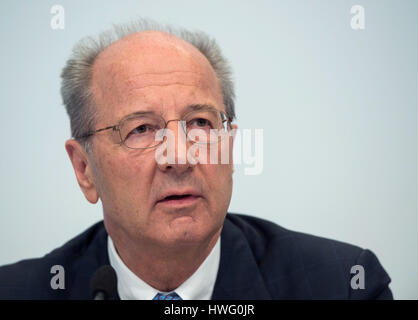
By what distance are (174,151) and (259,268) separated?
70cm

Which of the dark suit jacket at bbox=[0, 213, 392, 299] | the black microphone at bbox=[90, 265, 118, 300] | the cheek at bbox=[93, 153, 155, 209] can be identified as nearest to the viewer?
the black microphone at bbox=[90, 265, 118, 300]

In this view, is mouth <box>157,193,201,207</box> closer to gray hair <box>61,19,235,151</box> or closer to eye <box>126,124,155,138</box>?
eye <box>126,124,155,138</box>

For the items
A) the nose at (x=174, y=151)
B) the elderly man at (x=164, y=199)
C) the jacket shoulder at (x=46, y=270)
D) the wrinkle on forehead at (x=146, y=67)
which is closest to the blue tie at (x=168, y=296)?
the elderly man at (x=164, y=199)

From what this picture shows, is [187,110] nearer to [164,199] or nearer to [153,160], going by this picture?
[153,160]

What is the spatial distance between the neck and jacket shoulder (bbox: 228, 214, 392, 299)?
0.29 m

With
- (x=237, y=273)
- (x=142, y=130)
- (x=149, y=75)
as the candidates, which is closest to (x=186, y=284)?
(x=237, y=273)

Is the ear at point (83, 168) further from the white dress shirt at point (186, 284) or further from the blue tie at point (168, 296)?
the blue tie at point (168, 296)

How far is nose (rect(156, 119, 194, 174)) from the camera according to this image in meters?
1.44

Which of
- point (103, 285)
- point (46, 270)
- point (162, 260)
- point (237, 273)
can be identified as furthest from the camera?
point (46, 270)

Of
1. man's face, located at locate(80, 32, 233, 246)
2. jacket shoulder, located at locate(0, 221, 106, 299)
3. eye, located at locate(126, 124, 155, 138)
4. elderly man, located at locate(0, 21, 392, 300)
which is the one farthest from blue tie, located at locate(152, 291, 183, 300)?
eye, located at locate(126, 124, 155, 138)

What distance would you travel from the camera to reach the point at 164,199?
4.82ft

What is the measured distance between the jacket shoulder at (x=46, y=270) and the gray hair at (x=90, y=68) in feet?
1.66
